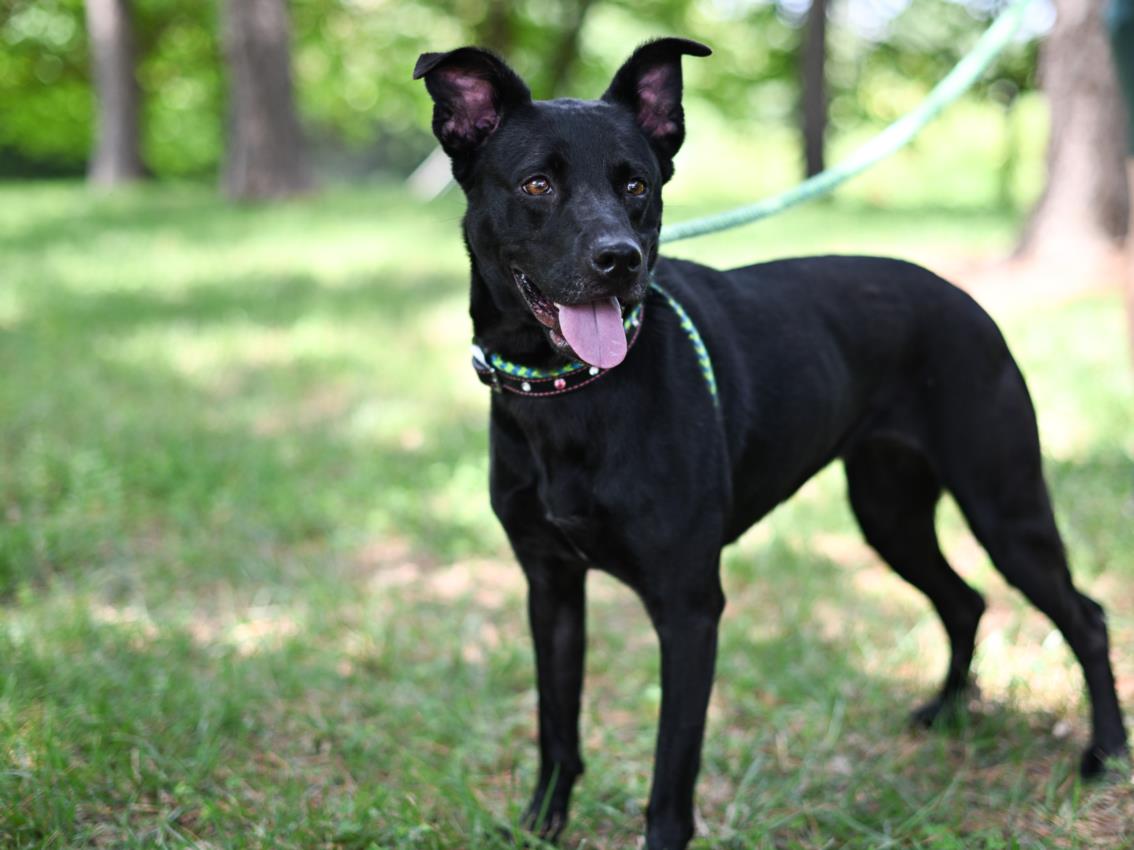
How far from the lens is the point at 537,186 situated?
249 centimetres

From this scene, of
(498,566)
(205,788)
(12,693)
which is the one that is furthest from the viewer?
(498,566)

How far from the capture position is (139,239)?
41.3 ft

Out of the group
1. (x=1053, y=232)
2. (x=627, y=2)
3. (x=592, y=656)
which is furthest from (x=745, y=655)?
(x=627, y=2)

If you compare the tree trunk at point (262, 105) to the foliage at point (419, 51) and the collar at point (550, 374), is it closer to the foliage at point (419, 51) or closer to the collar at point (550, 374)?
the foliage at point (419, 51)

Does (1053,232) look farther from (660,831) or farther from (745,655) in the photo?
(660,831)

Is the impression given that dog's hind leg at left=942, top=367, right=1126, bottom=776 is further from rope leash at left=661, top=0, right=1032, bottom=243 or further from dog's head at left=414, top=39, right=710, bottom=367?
dog's head at left=414, top=39, right=710, bottom=367

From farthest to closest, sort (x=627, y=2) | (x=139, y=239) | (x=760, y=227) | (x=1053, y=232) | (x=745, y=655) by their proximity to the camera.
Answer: (x=627, y=2)
(x=760, y=227)
(x=139, y=239)
(x=1053, y=232)
(x=745, y=655)

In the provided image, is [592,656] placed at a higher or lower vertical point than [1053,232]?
lower

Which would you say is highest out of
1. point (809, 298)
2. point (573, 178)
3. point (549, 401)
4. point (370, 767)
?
point (573, 178)

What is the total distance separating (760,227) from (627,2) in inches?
625

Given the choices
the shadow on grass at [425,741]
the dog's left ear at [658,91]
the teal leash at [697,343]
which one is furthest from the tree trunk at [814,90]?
the teal leash at [697,343]

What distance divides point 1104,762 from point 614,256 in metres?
1.97

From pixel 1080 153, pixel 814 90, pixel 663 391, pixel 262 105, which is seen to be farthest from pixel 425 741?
pixel 814 90

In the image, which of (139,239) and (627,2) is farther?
(627,2)
